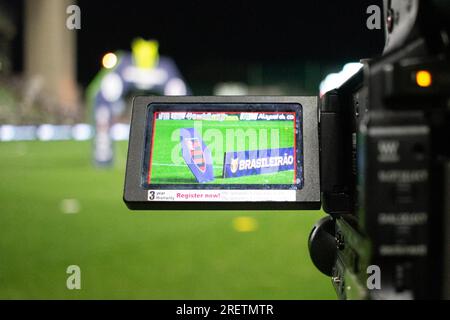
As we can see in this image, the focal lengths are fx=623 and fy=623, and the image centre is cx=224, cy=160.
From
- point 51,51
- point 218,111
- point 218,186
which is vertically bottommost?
point 218,186

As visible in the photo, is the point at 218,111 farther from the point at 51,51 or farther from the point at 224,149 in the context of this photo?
the point at 51,51

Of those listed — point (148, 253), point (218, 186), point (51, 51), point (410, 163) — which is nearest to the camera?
point (410, 163)

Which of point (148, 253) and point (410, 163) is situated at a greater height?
point (410, 163)

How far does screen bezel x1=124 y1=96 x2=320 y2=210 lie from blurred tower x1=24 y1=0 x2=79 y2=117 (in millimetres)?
27083

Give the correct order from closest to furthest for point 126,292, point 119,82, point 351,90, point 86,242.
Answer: point 351,90
point 126,292
point 86,242
point 119,82

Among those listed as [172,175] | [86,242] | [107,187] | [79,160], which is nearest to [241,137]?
[172,175]

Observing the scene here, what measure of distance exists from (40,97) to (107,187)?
20.6 meters

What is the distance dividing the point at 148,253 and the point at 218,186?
9.80 ft

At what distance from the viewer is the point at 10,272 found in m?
3.71

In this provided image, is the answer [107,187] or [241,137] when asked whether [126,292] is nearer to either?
[241,137]

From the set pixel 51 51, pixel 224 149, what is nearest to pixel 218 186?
pixel 224 149

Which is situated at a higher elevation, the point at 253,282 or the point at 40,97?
the point at 40,97

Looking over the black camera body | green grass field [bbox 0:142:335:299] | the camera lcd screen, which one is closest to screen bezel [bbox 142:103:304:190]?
the camera lcd screen

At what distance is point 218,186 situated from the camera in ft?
4.29
